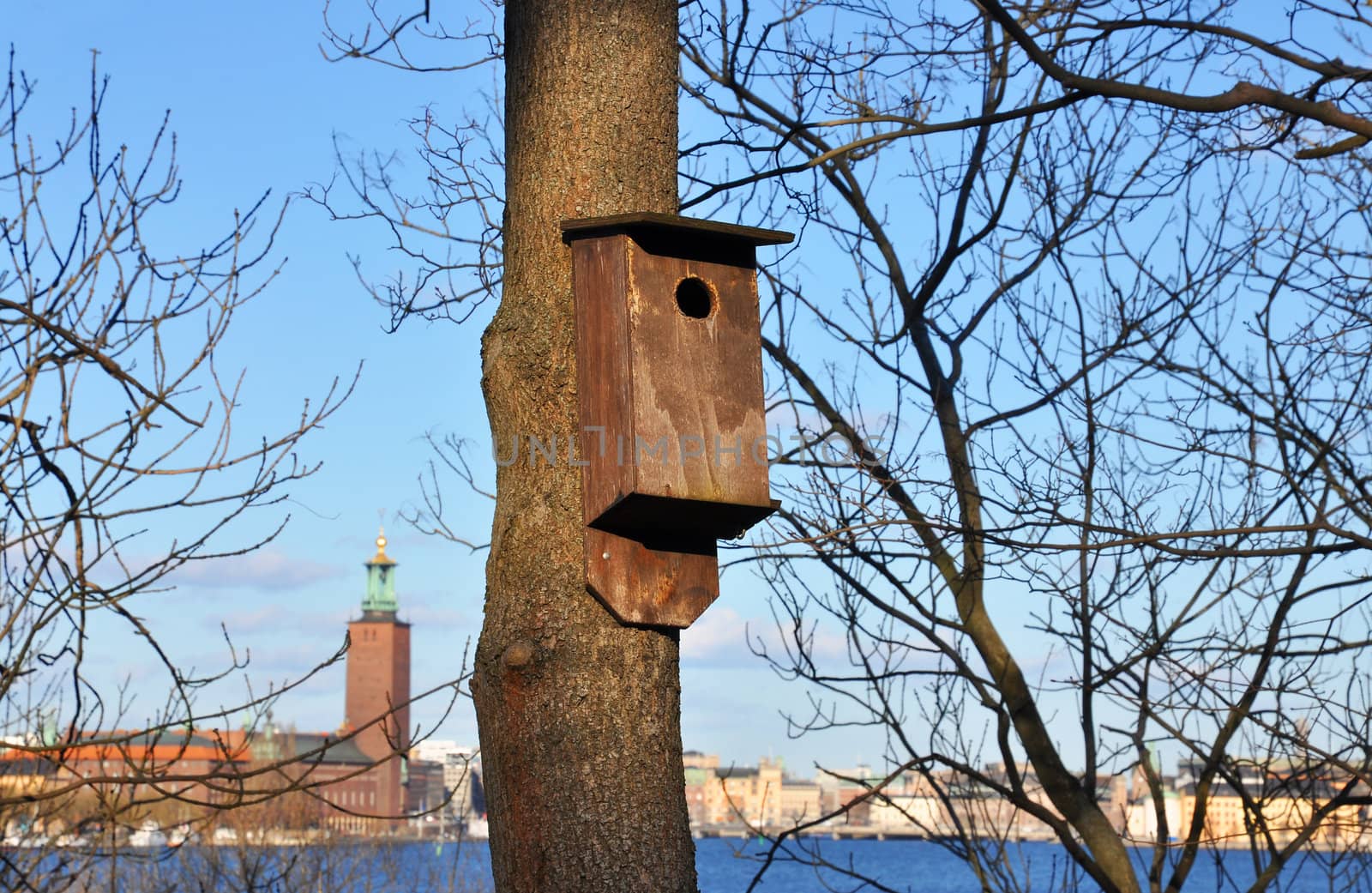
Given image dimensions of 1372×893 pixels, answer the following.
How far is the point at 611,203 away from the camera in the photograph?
2.20 meters

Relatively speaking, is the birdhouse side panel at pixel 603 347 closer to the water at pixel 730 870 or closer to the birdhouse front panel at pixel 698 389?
the birdhouse front panel at pixel 698 389

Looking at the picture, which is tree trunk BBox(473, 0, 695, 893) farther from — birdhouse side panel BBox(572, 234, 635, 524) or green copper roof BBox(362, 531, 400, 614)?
green copper roof BBox(362, 531, 400, 614)

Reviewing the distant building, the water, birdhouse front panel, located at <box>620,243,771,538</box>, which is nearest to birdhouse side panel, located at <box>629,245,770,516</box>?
birdhouse front panel, located at <box>620,243,771,538</box>

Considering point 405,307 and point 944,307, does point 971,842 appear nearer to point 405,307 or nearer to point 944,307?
point 944,307

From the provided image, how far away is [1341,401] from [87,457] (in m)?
3.27

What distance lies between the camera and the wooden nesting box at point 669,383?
2.12 meters

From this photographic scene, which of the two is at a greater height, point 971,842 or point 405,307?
point 405,307

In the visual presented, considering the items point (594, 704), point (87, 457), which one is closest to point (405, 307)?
point (87, 457)

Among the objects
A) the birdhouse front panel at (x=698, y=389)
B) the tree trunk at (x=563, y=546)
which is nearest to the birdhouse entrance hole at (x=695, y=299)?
the birdhouse front panel at (x=698, y=389)

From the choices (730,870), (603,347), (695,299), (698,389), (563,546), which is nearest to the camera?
(563,546)

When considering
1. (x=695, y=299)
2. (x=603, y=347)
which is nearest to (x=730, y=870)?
(x=695, y=299)

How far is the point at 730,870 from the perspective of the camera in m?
78.9

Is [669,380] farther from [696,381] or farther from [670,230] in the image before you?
[670,230]

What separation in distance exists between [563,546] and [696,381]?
422 millimetres
